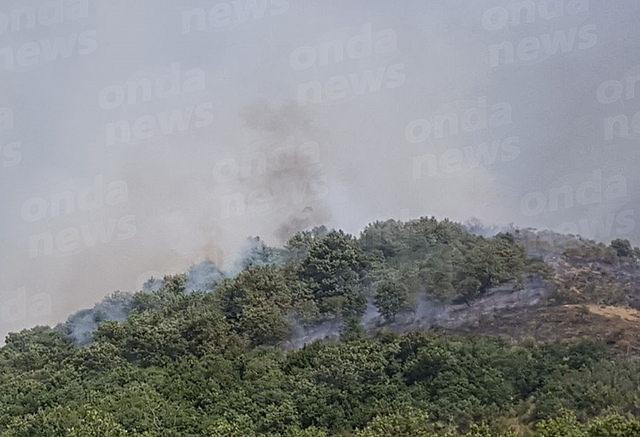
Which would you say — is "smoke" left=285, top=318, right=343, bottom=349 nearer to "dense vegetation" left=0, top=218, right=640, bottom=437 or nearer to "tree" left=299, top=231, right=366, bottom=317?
"dense vegetation" left=0, top=218, right=640, bottom=437

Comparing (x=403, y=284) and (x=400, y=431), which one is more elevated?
(x=403, y=284)

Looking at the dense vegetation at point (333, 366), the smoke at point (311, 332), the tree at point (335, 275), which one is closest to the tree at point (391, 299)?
the dense vegetation at point (333, 366)

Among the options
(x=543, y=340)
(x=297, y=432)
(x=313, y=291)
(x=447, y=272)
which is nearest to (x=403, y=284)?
(x=447, y=272)

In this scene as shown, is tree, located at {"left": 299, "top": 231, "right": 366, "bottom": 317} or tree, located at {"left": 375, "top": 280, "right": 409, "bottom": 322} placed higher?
tree, located at {"left": 299, "top": 231, "right": 366, "bottom": 317}

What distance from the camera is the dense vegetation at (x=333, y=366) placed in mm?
18125

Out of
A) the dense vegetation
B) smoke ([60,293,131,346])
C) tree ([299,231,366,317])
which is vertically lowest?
the dense vegetation

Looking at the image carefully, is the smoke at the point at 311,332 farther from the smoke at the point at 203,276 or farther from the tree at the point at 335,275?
the smoke at the point at 203,276

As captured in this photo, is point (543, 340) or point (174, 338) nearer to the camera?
point (543, 340)

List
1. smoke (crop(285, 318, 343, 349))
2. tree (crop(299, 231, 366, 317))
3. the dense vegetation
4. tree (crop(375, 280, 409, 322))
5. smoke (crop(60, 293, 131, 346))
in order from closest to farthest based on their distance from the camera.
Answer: the dense vegetation
smoke (crop(285, 318, 343, 349))
tree (crop(375, 280, 409, 322))
tree (crop(299, 231, 366, 317))
smoke (crop(60, 293, 131, 346))

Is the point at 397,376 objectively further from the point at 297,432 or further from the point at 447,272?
the point at 447,272

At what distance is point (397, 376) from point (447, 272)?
6.15m

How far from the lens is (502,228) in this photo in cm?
3114

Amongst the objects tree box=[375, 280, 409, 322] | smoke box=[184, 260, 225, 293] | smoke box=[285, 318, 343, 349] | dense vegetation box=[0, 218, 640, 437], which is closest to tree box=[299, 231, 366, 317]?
dense vegetation box=[0, 218, 640, 437]

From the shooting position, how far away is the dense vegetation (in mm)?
18125
